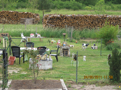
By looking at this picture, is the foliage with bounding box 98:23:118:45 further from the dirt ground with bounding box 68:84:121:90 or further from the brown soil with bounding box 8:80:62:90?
the brown soil with bounding box 8:80:62:90

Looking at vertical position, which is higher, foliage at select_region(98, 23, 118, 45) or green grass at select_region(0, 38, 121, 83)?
foliage at select_region(98, 23, 118, 45)

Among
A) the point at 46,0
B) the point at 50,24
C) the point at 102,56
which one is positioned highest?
the point at 46,0

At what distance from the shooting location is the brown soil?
7.05 m

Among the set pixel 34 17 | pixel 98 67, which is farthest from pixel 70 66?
pixel 34 17

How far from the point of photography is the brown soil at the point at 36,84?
705cm

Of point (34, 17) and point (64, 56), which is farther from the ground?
point (34, 17)

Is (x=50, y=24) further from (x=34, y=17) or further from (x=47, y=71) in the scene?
(x=47, y=71)

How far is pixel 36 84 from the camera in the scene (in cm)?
731

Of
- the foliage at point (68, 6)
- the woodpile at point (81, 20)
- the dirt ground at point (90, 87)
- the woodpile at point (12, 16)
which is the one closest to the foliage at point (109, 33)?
the woodpile at point (81, 20)

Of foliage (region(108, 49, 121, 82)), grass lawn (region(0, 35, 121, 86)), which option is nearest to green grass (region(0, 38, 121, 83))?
grass lawn (region(0, 35, 121, 86))

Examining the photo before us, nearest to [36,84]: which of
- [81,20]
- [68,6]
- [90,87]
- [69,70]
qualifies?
[90,87]

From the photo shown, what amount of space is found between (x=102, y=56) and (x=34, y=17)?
22.6m

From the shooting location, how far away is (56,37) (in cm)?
2170

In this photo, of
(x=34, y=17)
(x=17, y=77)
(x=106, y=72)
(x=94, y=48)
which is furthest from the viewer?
(x=34, y=17)
